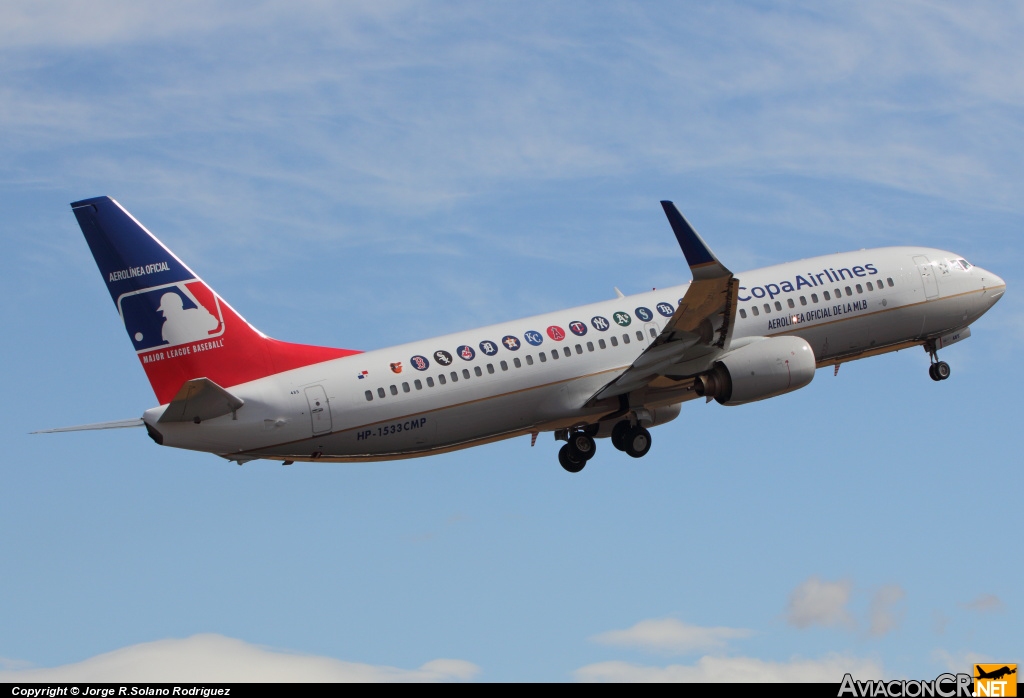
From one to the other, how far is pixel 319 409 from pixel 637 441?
39.1 feet

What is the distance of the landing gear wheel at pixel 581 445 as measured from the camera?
49969 millimetres

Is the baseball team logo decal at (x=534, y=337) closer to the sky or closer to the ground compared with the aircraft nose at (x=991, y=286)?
closer to the ground

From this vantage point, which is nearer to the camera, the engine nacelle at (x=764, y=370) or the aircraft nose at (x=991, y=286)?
the engine nacelle at (x=764, y=370)

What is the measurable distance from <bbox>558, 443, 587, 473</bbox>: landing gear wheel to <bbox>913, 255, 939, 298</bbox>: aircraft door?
1451 centimetres

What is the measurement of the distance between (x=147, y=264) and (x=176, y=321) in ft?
6.67

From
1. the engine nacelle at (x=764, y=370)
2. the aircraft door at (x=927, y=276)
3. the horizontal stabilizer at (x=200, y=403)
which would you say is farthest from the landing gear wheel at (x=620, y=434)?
the horizontal stabilizer at (x=200, y=403)

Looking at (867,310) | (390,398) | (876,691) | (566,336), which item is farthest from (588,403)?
(876,691)

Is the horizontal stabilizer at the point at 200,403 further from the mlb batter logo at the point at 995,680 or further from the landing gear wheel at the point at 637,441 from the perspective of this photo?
the mlb batter logo at the point at 995,680

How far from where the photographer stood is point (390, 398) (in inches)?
1726

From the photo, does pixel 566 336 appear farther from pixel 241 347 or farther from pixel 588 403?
pixel 241 347

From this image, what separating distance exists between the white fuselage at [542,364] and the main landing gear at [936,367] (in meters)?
0.80

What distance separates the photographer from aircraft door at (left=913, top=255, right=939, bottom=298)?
51.8 meters

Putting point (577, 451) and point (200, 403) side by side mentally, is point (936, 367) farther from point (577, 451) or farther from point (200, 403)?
point (200, 403)

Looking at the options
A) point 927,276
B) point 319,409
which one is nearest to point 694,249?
point 319,409
